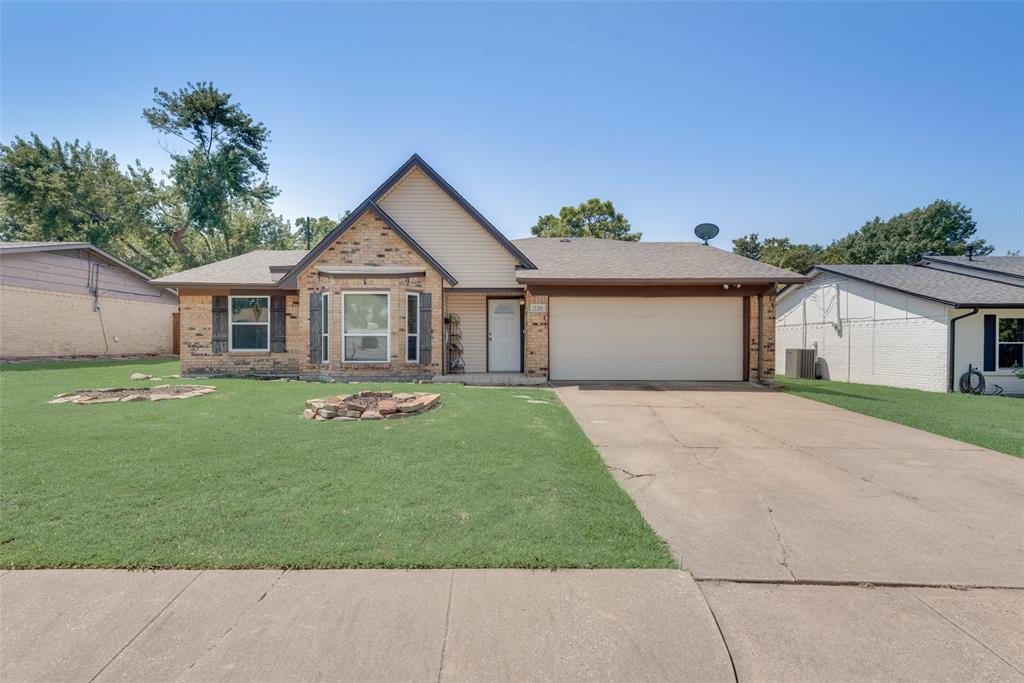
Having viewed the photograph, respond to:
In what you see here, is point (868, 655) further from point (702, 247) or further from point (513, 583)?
point (702, 247)

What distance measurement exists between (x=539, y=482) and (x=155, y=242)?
3721cm

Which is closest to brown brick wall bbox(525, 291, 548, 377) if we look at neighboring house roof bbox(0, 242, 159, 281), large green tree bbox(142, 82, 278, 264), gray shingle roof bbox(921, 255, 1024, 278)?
gray shingle roof bbox(921, 255, 1024, 278)

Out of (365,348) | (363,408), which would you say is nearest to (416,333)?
(365,348)

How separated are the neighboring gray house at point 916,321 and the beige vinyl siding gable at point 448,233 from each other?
1218 centimetres

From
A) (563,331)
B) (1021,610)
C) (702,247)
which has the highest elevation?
(702,247)

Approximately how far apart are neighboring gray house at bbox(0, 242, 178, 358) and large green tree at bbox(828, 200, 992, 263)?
164 feet

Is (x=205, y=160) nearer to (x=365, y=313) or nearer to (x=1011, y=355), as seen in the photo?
(x=365, y=313)

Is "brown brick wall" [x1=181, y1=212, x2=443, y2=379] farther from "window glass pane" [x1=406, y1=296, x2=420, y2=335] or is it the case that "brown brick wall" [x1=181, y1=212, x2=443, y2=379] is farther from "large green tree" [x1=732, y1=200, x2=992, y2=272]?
"large green tree" [x1=732, y1=200, x2=992, y2=272]

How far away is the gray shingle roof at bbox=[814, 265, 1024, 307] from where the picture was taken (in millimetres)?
12281

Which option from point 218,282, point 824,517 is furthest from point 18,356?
point 824,517

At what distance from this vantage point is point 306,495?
12.8 feet

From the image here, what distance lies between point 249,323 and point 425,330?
542 centimetres

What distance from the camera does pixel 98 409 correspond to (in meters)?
7.39

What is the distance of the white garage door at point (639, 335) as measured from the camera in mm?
13047
